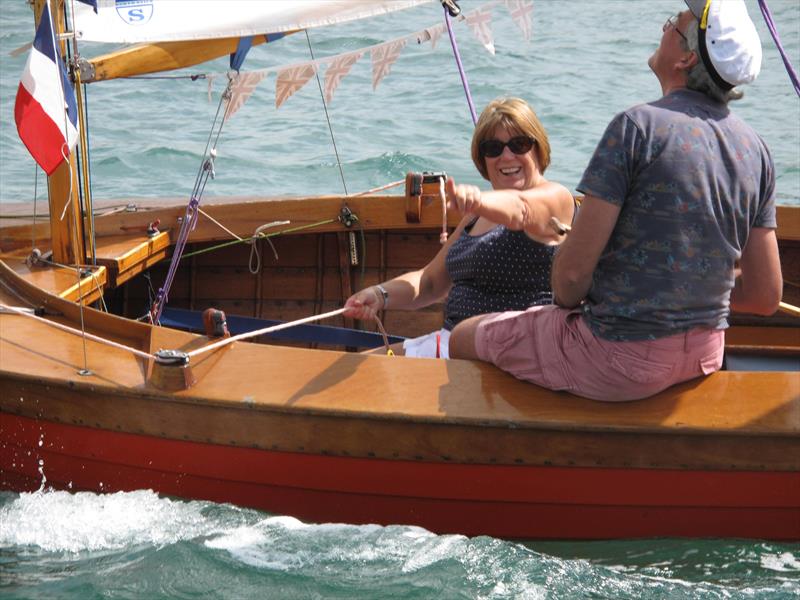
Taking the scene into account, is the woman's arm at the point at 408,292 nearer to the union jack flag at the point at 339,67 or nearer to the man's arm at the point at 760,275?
the man's arm at the point at 760,275

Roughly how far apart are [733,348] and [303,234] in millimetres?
1993

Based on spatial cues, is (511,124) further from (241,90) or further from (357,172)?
(357,172)

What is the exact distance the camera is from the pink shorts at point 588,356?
2.96m

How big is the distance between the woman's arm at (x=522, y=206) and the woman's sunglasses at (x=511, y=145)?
114 millimetres

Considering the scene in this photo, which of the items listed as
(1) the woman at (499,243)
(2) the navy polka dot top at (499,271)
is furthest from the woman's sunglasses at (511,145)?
(2) the navy polka dot top at (499,271)

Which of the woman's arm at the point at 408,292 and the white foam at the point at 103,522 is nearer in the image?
the white foam at the point at 103,522

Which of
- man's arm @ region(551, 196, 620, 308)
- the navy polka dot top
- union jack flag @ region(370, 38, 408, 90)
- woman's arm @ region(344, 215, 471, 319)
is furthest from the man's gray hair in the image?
union jack flag @ region(370, 38, 408, 90)

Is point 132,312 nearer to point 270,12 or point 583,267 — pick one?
point 270,12

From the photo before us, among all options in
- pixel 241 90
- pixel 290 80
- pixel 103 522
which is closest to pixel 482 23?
pixel 290 80

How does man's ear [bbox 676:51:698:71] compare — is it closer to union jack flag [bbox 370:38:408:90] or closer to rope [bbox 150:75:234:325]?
rope [bbox 150:75:234:325]

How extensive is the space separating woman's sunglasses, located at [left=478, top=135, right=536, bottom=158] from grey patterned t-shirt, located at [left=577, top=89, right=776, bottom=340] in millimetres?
485

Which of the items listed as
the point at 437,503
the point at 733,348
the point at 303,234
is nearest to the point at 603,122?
the point at 303,234

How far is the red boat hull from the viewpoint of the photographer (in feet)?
10.3

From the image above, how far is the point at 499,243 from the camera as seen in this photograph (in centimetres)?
340
